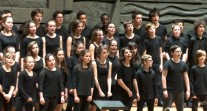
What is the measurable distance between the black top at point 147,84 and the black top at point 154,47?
3.27 feet

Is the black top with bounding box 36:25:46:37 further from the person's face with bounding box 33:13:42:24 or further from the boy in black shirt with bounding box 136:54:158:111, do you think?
the boy in black shirt with bounding box 136:54:158:111

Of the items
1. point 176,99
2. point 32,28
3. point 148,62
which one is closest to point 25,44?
point 32,28

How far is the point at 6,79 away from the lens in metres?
9.78

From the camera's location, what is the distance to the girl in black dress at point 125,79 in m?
10.5

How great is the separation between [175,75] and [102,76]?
4.00ft

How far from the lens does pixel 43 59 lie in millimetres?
10461

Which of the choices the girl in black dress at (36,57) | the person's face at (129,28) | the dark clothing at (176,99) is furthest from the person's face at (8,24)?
the dark clothing at (176,99)

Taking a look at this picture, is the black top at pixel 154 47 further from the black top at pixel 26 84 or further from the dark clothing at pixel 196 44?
the black top at pixel 26 84

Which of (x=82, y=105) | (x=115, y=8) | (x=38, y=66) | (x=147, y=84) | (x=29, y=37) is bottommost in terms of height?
(x=82, y=105)

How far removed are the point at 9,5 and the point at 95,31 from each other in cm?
225

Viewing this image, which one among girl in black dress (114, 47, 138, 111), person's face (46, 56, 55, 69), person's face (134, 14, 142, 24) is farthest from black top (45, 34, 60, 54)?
person's face (134, 14, 142, 24)

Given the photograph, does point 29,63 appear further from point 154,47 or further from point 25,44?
point 154,47

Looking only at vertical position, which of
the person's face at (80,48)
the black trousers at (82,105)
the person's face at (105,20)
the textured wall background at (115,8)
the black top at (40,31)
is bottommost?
the black trousers at (82,105)

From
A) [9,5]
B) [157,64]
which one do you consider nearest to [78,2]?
[9,5]
